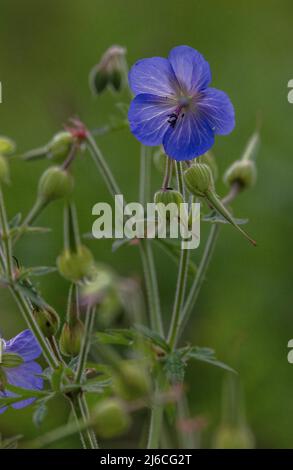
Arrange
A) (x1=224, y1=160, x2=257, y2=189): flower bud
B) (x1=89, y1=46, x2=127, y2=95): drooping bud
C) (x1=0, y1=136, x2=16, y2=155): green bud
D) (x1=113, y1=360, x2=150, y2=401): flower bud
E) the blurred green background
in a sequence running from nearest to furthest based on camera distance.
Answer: (x1=113, y1=360, x2=150, y2=401): flower bud < (x1=0, y1=136, x2=16, y2=155): green bud < (x1=224, y1=160, x2=257, y2=189): flower bud < (x1=89, y1=46, x2=127, y2=95): drooping bud < the blurred green background

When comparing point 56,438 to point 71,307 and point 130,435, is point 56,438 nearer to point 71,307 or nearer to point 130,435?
point 71,307

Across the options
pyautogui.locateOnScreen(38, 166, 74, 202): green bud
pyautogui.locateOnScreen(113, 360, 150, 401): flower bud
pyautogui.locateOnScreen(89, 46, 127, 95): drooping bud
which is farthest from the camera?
pyautogui.locateOnScreen(89, 46, 127, 95): drooping bud

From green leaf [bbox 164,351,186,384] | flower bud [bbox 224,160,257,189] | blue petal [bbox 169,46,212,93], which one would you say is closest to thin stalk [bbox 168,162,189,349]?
green leaf [bbox 164,351,186,384]

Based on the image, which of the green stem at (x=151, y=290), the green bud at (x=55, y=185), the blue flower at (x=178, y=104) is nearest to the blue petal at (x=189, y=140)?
the blue flower at (x=178, y=104)

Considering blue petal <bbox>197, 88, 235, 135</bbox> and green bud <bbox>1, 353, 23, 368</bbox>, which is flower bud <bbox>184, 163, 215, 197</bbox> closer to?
blue petal <bbox>197, 88, 235, 135</bbox>

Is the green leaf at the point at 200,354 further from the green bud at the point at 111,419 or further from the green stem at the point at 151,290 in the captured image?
the green bud at the point at 111,419

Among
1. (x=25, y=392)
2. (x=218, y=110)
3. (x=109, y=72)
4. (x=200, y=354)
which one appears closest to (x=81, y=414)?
(x=25, y=392)

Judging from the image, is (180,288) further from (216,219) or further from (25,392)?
(25,392)
